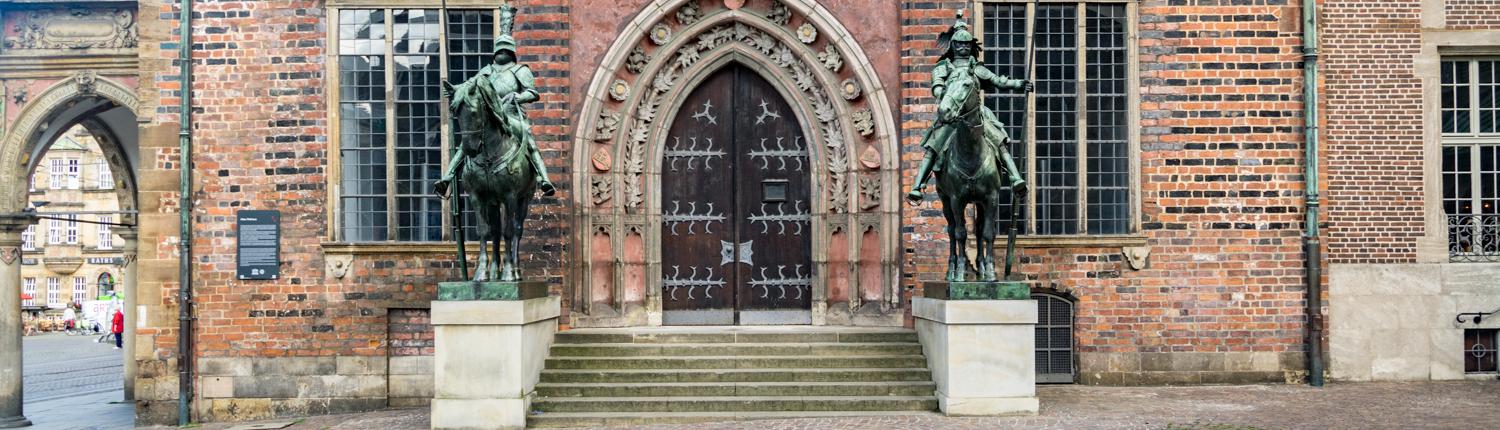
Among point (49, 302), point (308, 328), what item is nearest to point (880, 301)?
point (308, 328)

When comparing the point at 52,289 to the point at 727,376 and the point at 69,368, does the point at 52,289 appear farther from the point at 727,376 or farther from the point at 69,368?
the point at 727,376

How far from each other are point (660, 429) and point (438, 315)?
7.00 ft

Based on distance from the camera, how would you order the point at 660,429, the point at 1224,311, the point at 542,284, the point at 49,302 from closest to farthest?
the point at 660,429
the point at 542,284
the point at 1224,311
the point at 49,302

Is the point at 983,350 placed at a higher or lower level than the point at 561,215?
lower

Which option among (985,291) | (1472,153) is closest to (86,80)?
(985,291)

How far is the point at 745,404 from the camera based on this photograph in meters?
11.8

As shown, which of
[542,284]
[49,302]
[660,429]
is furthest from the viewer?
[49,302]

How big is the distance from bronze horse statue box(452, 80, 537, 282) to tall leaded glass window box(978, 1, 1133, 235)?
5.41 meters

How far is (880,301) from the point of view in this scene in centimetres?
1435

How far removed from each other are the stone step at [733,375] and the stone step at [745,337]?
696 millimetres

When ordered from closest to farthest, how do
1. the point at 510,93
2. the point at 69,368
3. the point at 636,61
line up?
the point at 510,93 → the point at 636,61 → the point at 69,368

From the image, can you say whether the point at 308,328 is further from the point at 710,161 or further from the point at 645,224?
the point at 710,161

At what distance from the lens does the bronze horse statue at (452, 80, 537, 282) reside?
11203mm

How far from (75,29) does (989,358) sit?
11.9 metres
